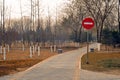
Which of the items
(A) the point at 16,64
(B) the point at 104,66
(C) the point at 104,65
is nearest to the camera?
(B) the point at 104,66

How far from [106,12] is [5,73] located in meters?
41.4

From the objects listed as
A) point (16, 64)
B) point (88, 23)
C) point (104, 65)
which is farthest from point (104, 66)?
point (16, 64)

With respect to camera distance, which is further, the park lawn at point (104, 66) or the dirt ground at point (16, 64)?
the park lawn at point (104, 66)

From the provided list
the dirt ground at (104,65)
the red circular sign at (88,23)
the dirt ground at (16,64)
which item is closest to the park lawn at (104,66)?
the dirt ground at (104,65)

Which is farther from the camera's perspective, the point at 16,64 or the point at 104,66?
the point at 16,64

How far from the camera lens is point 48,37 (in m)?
82.1

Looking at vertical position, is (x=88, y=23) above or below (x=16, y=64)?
above

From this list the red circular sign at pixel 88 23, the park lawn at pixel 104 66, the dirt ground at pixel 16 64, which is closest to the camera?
the dirt ground at pixel 16 64

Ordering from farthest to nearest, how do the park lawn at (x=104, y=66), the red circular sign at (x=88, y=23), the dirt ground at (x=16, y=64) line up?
the red circular sign at (x=88, y=23) → the park lawn at (x=104, y=66) → the dirt ground at (x=16, y=64)

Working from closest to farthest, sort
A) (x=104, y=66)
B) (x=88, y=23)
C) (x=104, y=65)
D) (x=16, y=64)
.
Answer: (x=104, y=66), (x=104, y=65), (x=16, y=64), (x=88, y=23)

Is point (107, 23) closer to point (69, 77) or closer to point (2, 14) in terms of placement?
point (2, 14)

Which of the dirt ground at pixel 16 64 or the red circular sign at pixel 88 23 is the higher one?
the red circular sign at pixel 88 23

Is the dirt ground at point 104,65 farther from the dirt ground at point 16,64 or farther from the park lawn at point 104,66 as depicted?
the dirt ground at point 16,64

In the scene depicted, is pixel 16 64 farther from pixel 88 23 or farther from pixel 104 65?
pixel 104 65
